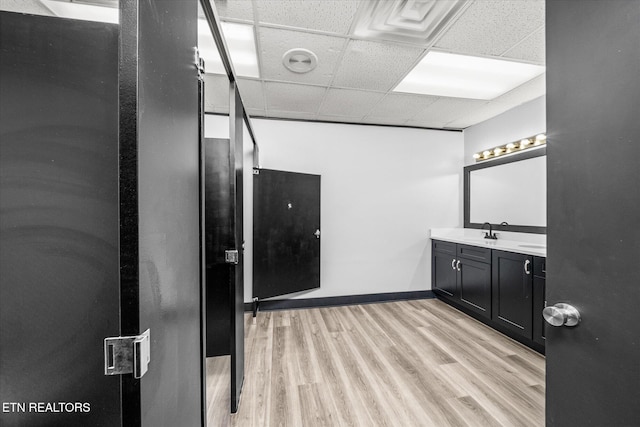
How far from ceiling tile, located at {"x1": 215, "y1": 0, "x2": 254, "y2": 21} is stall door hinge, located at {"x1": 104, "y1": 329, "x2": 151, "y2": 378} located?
1.81 metres

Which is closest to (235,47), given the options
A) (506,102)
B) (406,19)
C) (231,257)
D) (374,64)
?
(374,64)

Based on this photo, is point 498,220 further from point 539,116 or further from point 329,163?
point 329,163

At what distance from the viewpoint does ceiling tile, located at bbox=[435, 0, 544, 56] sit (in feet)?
5.07

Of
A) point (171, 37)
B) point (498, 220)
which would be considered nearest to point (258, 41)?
point (171, 37)

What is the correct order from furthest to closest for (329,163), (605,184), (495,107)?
(329,163)
(495,107)
(605,184)

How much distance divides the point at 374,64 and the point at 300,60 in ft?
2.00

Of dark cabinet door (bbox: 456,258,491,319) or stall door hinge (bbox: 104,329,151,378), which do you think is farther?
dark cabinet door (bbox: 456,258,491,319)

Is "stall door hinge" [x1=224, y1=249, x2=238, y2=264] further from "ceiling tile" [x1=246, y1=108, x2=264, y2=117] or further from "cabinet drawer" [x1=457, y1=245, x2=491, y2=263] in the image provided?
"cabinet drawer" [x1=457, y1=245, x2=491, y2=263]

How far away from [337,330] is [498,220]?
2.40 meters

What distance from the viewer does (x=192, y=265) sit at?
0.84 m

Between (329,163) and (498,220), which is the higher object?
(329,163)

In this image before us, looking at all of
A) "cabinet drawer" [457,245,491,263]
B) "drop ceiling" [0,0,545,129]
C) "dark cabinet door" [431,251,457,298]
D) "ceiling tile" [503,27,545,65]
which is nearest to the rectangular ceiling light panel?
"drop ceiling" [0,0,545,129]

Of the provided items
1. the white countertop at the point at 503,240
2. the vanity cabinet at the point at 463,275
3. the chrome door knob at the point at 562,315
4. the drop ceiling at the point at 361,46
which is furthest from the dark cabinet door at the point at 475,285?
the chrome door knob at the point at 562,315

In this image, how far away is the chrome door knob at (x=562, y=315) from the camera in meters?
0.67
